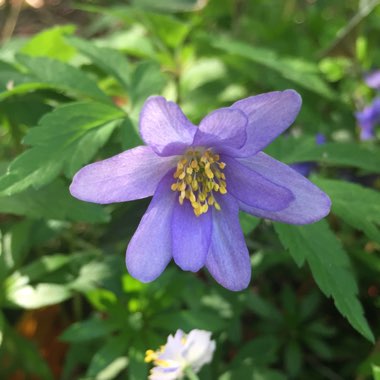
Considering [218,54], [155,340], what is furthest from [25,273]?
[218,54]

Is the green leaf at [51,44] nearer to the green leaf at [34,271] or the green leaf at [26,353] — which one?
the green leaf at [34,271]

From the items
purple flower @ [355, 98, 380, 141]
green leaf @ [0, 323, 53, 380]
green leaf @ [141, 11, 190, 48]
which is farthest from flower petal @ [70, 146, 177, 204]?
purple flower @ [355, 98, 380, 141]

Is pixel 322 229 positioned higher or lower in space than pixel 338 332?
higher

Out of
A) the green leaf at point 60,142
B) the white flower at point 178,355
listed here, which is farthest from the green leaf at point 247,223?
the green leaf at point 60,142

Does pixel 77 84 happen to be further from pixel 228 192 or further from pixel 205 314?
pixel 205 314

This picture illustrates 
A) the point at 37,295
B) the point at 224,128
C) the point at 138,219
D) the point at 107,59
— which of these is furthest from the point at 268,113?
the point at 37,295

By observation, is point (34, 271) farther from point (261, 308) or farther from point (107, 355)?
point (261, 308)
